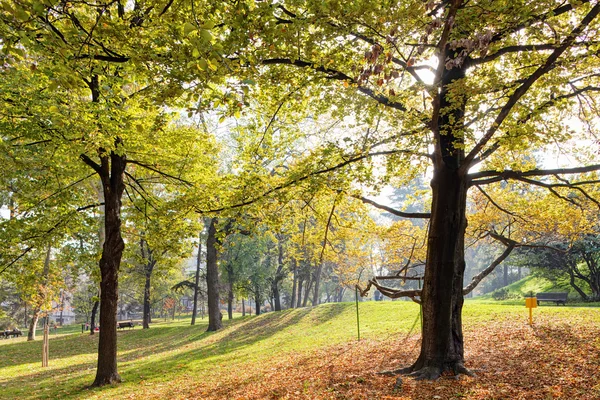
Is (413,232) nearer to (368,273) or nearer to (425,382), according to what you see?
(425,382)

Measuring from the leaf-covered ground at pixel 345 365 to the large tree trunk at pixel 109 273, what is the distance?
0.58 metres

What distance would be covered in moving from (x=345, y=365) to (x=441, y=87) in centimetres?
611

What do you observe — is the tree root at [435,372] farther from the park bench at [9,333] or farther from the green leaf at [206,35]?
the park bench at [9,333]

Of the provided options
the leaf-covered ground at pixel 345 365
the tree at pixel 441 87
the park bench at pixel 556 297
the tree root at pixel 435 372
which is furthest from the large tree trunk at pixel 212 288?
the park bench at pixel 556 297

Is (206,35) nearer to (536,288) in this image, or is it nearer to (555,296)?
(555,296)

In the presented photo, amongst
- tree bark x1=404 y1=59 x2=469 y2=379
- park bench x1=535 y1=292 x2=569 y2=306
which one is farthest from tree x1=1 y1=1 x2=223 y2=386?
park bench x1=535 y1=292 x2=569 y2=306

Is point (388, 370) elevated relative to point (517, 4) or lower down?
lower down

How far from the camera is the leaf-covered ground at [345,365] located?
6043 millimetres

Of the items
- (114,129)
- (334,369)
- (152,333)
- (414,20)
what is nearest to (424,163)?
(414,20)

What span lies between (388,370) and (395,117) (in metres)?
4.77

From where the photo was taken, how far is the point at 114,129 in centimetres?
738

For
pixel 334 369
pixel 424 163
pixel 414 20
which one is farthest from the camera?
pixel 424 163

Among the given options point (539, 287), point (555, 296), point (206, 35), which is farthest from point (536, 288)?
point (206, 35)

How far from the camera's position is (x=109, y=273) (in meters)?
9.77
